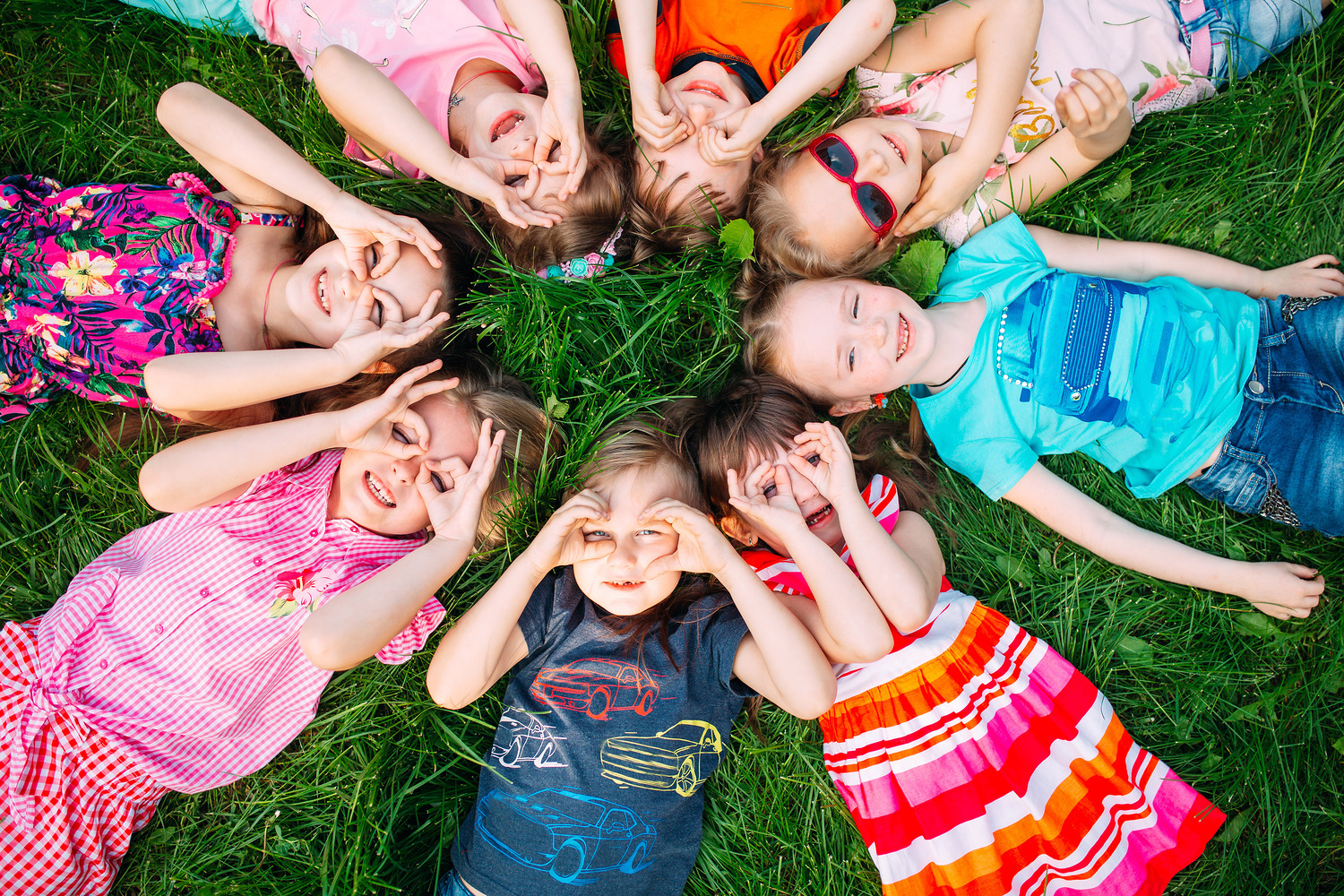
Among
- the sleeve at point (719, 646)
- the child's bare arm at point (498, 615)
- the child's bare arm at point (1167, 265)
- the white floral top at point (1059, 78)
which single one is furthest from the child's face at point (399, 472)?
the child's bare arm at point (1167, 265)

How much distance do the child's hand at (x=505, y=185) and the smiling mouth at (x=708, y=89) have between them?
682 millimetres

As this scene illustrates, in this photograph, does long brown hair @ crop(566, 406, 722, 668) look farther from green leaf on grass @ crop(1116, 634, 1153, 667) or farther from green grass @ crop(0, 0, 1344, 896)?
green leaf on grass @ crop(1116, 634, 1153, 667)

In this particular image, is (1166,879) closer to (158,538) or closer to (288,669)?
(288,669)

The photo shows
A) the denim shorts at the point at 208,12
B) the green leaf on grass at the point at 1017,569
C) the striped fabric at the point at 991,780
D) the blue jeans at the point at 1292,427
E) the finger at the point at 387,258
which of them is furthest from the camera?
the green leaf on grass at the point at 1017,569

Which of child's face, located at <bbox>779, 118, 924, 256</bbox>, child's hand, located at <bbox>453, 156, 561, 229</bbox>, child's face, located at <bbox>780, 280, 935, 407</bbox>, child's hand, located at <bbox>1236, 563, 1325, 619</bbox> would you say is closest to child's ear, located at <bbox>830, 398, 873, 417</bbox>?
child's face, located at <bbox>780, 280, 935, 407</bbox>

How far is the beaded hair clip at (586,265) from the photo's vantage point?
2922 mm

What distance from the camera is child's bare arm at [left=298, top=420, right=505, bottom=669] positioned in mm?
2422

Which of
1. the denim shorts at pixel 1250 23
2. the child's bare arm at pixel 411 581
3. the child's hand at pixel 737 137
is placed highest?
the denim shorts at pixel 1250 23

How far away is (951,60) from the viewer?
119 inches

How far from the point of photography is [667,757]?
2.75 metres

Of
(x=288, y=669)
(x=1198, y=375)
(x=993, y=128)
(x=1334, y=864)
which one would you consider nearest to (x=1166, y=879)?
(x=1334, y=864)

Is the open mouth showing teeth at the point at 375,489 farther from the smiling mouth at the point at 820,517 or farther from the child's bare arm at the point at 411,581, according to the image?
the smiling mouth at the point at 820,517

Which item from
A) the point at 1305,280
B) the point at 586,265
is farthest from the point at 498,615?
the point at 1305,280

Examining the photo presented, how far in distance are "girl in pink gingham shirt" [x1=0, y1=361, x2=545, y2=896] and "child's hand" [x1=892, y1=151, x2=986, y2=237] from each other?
6.11ft
